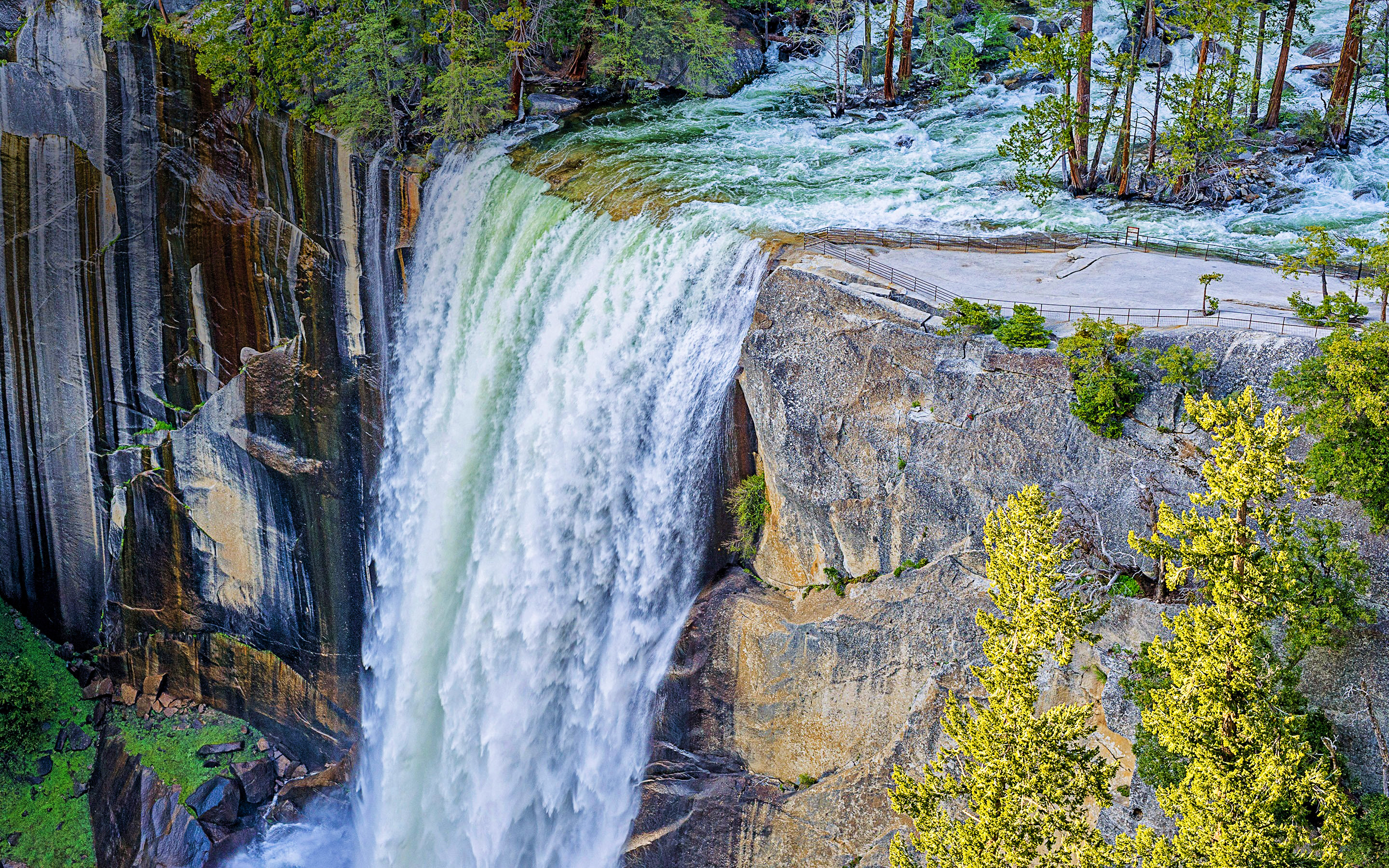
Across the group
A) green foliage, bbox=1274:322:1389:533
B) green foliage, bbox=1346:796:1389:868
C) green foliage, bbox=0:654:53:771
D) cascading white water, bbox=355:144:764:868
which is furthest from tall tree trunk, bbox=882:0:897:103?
green foliage, bbox=0:654:53:771

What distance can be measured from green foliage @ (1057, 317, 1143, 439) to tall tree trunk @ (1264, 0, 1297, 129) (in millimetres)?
18132

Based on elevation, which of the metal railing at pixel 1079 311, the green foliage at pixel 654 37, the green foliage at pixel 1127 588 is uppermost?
the green foliage at pixel 654 37

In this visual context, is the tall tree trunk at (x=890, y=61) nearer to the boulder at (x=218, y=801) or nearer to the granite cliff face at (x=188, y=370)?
the granite cliff face at (x=188, y=370)

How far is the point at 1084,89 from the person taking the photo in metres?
30.8

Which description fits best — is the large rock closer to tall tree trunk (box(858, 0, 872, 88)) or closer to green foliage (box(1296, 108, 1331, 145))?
tall tree trunk (box(858, 0, 872, 88))

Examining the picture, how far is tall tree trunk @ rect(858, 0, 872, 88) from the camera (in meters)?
40.5

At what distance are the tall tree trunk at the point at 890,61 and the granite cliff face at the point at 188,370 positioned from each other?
17136 millimetres

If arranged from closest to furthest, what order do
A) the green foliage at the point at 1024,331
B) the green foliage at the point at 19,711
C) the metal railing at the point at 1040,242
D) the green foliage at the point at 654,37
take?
the green foliage at the point at 1024,331
the metal railing at the point at 1040,242
the green foliage at the point at 19,711
the green foliage at the point at 654,37

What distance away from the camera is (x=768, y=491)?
79.4ft

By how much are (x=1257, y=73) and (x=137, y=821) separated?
39.9 metres

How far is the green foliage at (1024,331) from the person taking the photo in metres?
20.0

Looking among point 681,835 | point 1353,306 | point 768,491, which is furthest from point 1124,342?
point 681,835

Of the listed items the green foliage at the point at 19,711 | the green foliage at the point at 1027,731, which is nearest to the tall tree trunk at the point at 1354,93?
the green foliage at the point at 1027,731

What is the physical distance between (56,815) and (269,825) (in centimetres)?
680
